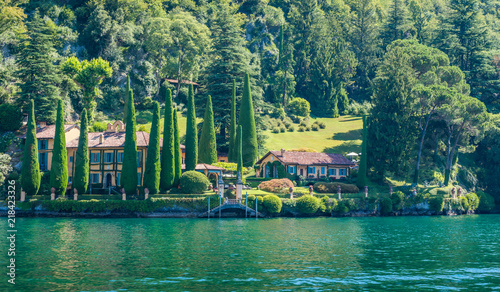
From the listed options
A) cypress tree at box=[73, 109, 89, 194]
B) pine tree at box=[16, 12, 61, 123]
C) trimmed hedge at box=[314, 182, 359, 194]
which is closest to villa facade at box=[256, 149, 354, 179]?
trimmed hedge at box=[314, 182, 359, 194]

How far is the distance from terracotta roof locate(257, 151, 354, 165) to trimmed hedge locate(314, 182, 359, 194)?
698 cm

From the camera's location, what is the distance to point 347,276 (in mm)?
30281

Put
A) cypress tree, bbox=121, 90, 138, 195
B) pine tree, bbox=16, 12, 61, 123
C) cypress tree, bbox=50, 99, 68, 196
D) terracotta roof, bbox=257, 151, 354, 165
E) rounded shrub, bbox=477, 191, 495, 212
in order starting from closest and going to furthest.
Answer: cypress tree, bbox=50, 99, 68, 196 → cypress tree, bbox=121, 90, 138, 195 → rounded shrub, bbox=477, 191, 495, 212 → terracotta roof, bbox=257, 151, 354, 165 → pine tree, bbox=16, 12, 61, 123

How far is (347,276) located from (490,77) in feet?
249

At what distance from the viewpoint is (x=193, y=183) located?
64062mm

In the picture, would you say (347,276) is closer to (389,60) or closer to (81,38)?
(389,60)

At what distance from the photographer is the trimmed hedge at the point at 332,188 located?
228ft

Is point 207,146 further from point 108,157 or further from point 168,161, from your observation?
point 108,157

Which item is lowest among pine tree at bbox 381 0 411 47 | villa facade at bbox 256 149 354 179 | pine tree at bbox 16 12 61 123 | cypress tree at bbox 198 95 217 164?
villa facade at bbox 256 149 354 179

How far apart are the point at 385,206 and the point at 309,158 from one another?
46.6ft

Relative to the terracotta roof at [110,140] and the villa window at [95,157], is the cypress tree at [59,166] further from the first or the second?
the villa window at [95,157]

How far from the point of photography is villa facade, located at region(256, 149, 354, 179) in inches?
3022

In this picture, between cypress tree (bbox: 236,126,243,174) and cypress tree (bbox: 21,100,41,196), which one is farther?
cypress tree (bbox: 236,126,243,174)

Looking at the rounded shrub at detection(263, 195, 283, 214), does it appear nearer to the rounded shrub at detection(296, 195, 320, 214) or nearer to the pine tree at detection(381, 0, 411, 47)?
the rounded shrub at detection(296, 195, 320, 214)
